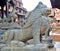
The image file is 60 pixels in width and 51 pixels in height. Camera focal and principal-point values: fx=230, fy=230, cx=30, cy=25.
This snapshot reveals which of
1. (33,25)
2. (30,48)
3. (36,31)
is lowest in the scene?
(30,48)

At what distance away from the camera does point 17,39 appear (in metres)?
5.77

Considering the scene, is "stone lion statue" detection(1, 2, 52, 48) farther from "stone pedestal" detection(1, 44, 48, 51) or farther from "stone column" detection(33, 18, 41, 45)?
"stone pedestal" detection(1, 44, 48, 51)

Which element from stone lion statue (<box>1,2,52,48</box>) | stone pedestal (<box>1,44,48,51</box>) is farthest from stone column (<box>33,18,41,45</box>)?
stone pedestal (<box>1,44,48,51</box>)

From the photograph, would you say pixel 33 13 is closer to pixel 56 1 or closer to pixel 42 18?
pixel 42 18

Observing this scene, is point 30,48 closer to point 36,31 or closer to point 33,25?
point 36,31

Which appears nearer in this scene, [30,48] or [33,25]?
[30,48]

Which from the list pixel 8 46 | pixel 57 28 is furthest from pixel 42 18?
pixel 57 28

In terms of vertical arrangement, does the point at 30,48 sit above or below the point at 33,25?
below

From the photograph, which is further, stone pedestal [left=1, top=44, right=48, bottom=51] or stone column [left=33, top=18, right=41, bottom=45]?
stone column [left=33, top=18, right=41, bottom=45]

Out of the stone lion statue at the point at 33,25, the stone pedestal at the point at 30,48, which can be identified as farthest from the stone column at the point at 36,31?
the stone pedestal at the point at 30,48

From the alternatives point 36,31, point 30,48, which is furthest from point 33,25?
point 30,48

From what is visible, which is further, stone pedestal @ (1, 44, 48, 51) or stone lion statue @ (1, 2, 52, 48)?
stone lion statue @ (1, 2, 52, 48)

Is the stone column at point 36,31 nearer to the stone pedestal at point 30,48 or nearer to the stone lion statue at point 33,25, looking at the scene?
the stone lion statue at point 33,25

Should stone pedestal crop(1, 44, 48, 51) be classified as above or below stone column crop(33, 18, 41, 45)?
below
